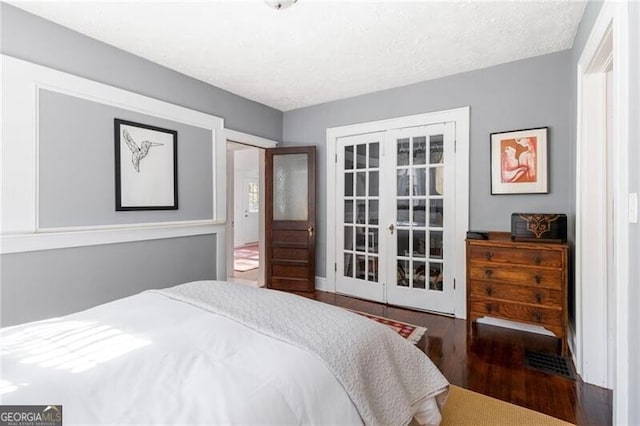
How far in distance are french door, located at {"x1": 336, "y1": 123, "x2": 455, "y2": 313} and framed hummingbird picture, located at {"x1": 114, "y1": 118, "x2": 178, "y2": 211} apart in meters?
1.92

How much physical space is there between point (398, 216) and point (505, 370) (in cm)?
177

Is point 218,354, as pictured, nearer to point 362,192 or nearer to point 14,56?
point 14,56

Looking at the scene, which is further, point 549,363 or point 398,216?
point 398,216

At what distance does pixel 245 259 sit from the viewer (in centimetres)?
666

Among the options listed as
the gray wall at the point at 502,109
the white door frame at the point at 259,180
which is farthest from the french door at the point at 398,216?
the white door frame at the point at 259,180

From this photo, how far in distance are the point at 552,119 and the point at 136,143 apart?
3667mm

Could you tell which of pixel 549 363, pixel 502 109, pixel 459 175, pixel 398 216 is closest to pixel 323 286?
pixel 398 216

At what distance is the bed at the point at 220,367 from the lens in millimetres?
828

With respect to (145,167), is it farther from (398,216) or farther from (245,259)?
(245,259)

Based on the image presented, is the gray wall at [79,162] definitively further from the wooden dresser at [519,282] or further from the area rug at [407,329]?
the wooden dresser at [519,282]

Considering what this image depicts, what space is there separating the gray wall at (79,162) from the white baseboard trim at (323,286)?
210 centimetres

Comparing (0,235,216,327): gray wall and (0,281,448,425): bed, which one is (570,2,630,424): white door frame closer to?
(0,281,448,425): bed

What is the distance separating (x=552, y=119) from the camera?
2.78 metres

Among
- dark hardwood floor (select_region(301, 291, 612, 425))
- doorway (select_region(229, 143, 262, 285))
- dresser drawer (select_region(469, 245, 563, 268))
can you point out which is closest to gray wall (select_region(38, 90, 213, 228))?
dark hardwood floor (select_region(301, 291, 612, 425))
